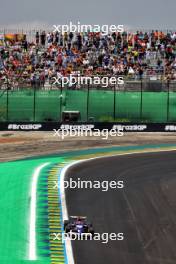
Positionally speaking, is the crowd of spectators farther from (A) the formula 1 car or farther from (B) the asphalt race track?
(A) the formula 1 car

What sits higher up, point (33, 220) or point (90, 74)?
point (90, 74)

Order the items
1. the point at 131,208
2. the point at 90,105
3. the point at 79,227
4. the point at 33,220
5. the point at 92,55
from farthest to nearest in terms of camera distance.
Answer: the point at 92,55
the point at 90,105
the point at 131,208
the point at 33,220
the point at 79,227

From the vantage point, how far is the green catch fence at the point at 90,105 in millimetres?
43562

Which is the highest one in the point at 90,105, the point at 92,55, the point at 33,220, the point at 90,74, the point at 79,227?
the point at 92,55

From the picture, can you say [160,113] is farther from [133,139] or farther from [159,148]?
[159,148]

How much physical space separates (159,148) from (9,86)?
12981mm

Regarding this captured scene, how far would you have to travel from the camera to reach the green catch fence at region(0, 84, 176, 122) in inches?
1715

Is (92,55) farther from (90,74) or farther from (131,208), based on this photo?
(131,208)

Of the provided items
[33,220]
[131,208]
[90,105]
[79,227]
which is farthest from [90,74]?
[79,227]

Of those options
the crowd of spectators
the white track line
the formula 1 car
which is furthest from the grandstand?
the formula 1 car

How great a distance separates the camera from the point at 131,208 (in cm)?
2242

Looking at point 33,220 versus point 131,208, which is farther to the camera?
point 131,208

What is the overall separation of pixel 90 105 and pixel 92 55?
27.6 feet

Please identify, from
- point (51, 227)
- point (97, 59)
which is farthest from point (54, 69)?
point (51, 227)
